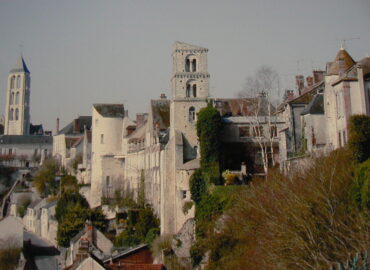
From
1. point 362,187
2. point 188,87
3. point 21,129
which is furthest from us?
point 21,129

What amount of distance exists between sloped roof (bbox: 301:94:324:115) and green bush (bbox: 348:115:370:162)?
9794 millimetres

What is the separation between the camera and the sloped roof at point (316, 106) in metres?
34.3

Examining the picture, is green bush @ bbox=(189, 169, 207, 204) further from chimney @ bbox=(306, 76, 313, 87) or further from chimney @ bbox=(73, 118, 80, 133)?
chimney @ bbox=(73, 118, 80, 133)

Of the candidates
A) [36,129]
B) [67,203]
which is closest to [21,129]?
[36,129]

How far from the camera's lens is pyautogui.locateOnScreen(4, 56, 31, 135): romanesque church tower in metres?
131

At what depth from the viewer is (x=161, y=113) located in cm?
4900

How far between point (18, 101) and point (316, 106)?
116 metres

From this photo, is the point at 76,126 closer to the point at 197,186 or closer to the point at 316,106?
the point at 197,186

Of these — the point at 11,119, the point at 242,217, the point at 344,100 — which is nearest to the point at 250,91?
the point at 344,100

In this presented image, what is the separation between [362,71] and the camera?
27922mm

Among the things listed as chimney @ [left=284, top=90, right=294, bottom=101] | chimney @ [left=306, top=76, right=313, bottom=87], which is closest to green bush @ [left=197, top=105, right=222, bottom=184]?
chimney @ [left=284, top=90, right=294, bottom=101]

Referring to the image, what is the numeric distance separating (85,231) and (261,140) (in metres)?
17.7

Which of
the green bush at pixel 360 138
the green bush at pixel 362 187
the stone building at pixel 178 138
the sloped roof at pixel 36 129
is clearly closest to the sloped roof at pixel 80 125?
the stone building at pixel 178 138

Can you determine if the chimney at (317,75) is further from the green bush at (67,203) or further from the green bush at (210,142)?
the green bush at (67,203)
